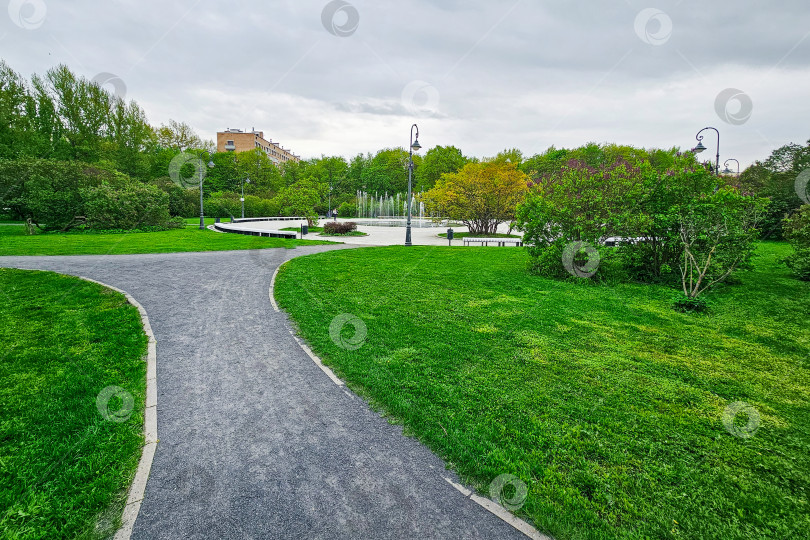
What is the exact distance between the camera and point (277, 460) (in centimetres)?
309

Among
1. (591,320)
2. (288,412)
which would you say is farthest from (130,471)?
(591,320)

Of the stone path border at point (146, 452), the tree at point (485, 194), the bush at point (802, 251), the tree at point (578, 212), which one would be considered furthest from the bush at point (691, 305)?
the tree at point (485, 194)

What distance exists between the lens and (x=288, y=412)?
384cm

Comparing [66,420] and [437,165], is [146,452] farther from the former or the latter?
[437,165]

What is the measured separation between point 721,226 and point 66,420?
1287 cm

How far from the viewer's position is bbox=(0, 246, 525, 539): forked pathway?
8.08 ft

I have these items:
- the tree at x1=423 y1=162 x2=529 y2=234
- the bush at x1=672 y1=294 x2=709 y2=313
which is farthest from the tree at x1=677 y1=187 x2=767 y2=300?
the tree at x1=423 y1=162 x2=529 y2=234

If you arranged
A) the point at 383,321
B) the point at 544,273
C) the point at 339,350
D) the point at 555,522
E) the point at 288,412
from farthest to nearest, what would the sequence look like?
the point at 544,273, the point at 383,321, the point at 339,350, the point at 288,412, the point at 555,522

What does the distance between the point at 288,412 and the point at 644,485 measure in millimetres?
3379

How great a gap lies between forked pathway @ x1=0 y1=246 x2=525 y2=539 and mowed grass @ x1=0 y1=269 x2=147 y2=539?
28 cm

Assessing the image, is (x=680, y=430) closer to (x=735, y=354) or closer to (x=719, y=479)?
(x=719, y=479)

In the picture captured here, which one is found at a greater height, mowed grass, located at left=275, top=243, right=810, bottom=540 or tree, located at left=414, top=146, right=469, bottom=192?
tree, located at left=414, top=146, right=469, bottom=192

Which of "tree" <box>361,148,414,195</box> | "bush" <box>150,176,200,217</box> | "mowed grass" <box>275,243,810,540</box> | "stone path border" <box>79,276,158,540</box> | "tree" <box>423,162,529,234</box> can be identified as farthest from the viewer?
"tree" <box>361,148,414,195</box>

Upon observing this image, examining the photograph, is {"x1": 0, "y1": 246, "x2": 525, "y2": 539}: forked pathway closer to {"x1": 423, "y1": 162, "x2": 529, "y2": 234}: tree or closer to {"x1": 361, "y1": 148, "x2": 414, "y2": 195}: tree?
{"x1": 423, "y1": 162, "x2": 529, "y2": 234}: tree
